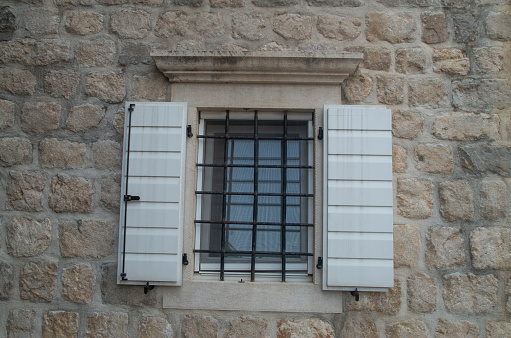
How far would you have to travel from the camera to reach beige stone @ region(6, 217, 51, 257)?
309 centimetres

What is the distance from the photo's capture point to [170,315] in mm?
3018

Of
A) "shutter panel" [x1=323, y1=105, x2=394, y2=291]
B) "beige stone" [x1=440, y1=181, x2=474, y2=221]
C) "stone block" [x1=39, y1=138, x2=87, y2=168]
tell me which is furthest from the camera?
"stone block" [x1=39, y1=138, x2=87, y2=168]

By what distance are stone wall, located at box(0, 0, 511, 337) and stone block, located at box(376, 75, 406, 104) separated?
0.01 metres

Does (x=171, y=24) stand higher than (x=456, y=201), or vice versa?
(x=171, y=24)

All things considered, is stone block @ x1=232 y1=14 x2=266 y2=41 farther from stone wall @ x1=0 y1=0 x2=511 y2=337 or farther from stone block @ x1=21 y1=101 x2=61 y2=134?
stone block @ x1=21 y1=101 x2=61 y2=134

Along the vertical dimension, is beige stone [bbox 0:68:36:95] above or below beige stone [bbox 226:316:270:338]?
above

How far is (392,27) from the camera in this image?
3.23 metres

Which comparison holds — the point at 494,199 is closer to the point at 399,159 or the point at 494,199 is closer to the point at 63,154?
the point at 399,159

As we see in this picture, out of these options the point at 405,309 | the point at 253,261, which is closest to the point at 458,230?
the point at 405,309

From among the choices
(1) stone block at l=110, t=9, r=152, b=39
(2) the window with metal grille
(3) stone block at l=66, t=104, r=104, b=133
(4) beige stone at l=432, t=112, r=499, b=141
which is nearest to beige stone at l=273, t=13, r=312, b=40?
(2) the window with metal grille

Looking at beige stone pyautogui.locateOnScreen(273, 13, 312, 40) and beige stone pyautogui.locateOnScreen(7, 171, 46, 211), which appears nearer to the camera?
beige stone pyautogui.locateOnScreen(7, 171, 46, 211)

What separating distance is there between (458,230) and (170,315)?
202 centimetres

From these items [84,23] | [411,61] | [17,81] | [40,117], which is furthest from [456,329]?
[17,81]

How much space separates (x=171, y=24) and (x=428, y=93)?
1.91m
